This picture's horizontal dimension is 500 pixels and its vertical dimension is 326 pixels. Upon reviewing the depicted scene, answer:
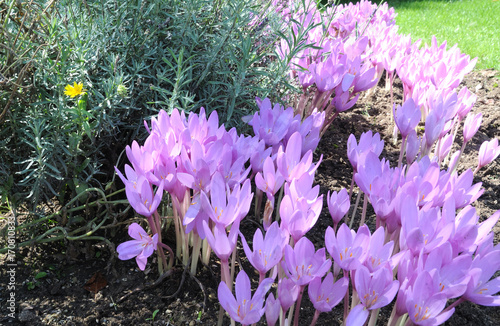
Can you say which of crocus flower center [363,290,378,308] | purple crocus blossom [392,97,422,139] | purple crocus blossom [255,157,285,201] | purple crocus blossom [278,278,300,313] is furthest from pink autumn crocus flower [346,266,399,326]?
purple crocus blossom [392,97,422,139]

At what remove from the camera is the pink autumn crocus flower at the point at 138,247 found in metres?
1.27

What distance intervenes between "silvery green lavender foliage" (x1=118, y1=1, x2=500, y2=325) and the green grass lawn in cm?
355

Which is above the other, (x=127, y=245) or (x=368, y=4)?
(x=368, y=4)

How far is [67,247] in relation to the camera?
1.68m

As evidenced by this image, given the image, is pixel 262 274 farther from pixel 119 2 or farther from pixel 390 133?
pixel 390 133

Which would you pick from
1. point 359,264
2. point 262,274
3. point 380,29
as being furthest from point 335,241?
point 380,29

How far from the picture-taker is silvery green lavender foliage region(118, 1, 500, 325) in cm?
105

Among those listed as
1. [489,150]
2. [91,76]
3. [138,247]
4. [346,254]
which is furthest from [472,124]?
[91,76]

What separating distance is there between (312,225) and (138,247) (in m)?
0.52


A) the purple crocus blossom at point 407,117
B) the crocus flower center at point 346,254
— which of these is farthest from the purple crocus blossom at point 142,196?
the purple crocus blossom at point 407,117

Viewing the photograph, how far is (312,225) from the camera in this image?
119 cm

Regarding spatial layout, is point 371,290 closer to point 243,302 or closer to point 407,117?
point 243,302

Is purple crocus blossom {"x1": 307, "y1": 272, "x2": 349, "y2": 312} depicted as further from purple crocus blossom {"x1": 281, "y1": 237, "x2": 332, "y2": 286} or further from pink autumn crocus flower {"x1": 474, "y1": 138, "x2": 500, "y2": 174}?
pink autumn crocus flower {"x1": 474, "y1": 138, "x2": 500, "y2": 174}

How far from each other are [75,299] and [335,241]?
952mm
